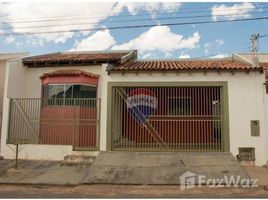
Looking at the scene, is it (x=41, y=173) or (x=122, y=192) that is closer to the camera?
(x=122, y=192)

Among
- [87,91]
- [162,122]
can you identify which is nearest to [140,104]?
[162,122]

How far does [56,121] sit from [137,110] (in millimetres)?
3443

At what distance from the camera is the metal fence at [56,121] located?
13008mm

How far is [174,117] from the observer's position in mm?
13070

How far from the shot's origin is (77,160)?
1195 centimetres

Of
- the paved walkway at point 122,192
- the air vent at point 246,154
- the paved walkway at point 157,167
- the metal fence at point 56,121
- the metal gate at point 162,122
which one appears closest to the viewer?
the paved walkway at point 122,192

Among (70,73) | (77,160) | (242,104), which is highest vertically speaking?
(70,73)

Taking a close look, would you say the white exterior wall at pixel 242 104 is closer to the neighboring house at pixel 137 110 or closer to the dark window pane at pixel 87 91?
the neighboring house at pixel 137 110

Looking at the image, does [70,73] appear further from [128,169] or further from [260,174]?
[260,174]

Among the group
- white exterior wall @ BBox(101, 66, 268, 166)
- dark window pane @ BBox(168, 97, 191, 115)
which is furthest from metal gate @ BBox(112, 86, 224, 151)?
white exterior wall @ BBox(101, 66, 268, 166)

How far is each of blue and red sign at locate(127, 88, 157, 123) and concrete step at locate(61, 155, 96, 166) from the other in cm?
240

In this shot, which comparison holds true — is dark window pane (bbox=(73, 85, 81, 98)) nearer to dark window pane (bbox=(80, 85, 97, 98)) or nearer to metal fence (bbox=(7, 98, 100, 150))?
dark window pane (bbox=(80, 85, 97, 98))

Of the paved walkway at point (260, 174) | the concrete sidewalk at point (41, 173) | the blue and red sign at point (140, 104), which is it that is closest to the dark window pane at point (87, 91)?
the blue and red sign at point (140, 104)

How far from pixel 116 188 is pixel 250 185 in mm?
3714
